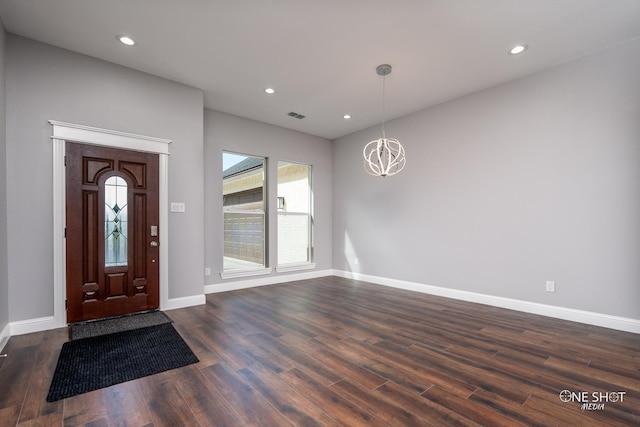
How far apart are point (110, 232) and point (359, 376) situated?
3.23 meters

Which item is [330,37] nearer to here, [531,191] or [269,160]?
[269,160]

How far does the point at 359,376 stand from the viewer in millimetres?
2199

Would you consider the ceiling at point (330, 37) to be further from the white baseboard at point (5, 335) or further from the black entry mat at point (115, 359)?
the black entry mat at point (115, 359)

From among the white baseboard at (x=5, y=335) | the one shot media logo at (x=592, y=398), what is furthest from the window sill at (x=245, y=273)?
the one shot media logo at (x=592, y=398)

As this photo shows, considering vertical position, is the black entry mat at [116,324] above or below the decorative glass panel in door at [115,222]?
below

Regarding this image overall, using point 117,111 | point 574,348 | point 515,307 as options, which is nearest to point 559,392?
point 574,348

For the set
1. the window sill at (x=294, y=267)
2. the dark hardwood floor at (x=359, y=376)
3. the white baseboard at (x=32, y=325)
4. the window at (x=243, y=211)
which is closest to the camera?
Answer: the dark hardwood floor at (x=359, y=376)

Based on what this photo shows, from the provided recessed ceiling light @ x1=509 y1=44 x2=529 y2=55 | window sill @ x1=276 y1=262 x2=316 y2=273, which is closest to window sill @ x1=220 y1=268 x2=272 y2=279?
window sill @ x1=276 y1=262 x2=316 y2=273

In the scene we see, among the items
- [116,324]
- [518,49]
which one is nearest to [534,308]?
[518,49]

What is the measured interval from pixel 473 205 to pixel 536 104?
1.47 m

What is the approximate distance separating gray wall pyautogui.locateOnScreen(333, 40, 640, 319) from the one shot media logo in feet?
5.62

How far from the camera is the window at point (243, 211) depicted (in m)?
5.16

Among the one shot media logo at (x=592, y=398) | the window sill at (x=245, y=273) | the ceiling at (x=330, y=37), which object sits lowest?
the one shot media logo at (x=592, y=398)

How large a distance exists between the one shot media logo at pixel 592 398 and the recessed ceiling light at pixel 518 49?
3.21 m
